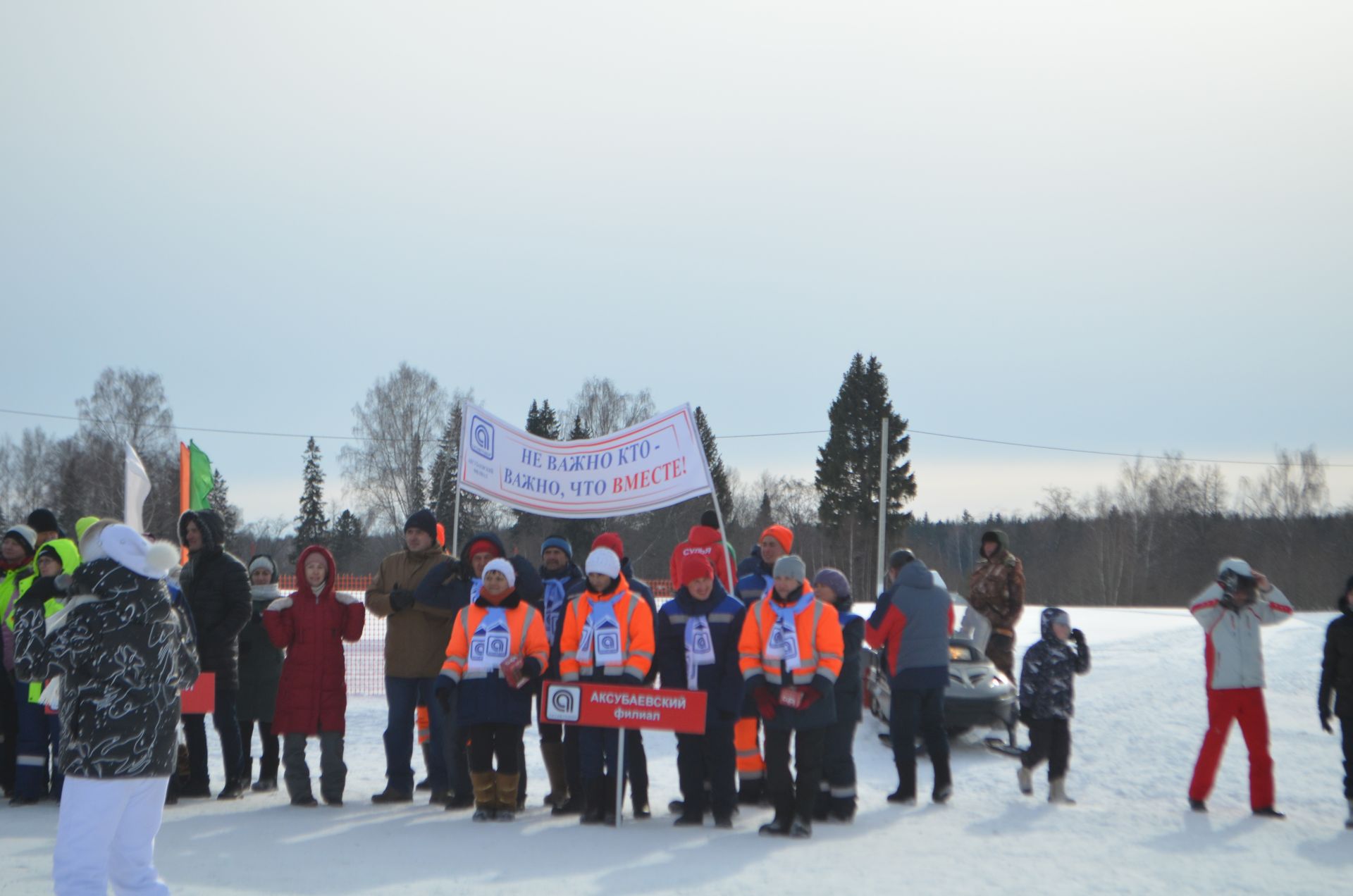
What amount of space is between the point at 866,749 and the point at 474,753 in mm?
5315

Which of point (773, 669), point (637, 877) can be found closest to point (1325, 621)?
point (773, 669)

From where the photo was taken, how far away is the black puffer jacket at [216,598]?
827 cm

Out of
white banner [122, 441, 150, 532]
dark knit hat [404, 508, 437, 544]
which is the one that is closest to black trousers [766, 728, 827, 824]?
dark knit hat [404, 508, 437, 544]

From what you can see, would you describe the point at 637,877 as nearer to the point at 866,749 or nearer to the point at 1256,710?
the point at 1256,710

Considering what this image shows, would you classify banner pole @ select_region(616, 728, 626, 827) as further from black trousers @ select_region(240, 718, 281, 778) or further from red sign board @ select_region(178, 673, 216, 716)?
black trousers @ select_region(240, 718, 281, 778)

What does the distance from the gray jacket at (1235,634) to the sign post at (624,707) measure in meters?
4.07

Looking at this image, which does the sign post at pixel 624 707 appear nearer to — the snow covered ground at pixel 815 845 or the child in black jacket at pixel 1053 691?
the snow covered ground at pixel 815 845

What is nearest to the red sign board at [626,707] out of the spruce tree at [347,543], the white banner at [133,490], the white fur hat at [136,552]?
the white fur hat at [136,552]

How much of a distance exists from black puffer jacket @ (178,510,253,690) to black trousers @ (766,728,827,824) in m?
3.97

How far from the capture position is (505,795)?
7.60 metres

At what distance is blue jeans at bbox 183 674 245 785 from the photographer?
8.34m

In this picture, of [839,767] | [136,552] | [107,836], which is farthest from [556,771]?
[136,552]

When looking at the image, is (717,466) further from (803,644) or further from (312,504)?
(803,644)

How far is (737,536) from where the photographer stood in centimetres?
7519
